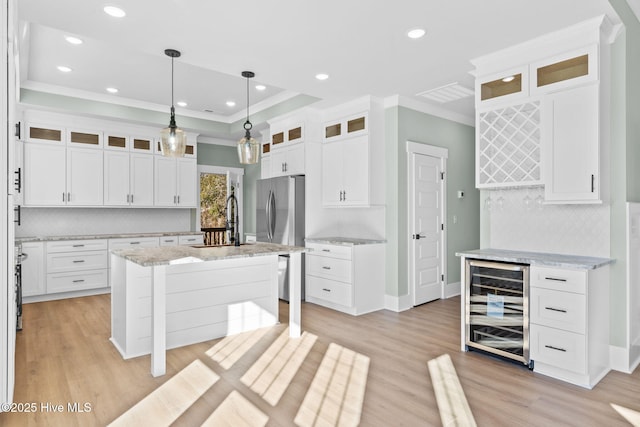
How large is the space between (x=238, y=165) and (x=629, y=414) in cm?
683

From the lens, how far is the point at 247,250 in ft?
11.2

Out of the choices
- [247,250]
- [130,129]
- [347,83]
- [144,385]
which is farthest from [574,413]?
[130,129]

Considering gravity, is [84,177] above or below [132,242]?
above

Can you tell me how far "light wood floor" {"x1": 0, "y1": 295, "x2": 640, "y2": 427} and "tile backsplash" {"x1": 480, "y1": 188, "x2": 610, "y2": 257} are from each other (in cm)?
100

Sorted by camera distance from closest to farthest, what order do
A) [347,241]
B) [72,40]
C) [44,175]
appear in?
[72,40], [347,241], [44,175]

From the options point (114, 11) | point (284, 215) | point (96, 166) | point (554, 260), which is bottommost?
point (554, 260)

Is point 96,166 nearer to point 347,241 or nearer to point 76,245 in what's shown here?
point 76,245

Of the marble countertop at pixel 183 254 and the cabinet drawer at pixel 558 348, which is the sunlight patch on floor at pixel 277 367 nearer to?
the marble countertop at pixel 183 254

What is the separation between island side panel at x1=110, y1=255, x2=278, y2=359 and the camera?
3254 millimetres

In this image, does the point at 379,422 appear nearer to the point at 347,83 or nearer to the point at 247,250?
the point at 247,250

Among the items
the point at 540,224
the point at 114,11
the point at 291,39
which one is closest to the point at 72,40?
the point at 114,11

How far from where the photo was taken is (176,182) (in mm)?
6609

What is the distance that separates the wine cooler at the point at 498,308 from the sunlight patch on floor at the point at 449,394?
0.37 metres

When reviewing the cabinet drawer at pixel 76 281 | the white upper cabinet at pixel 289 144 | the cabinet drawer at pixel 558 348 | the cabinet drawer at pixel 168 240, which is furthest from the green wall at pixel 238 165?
the cabinet drawer at pixel 558 348
